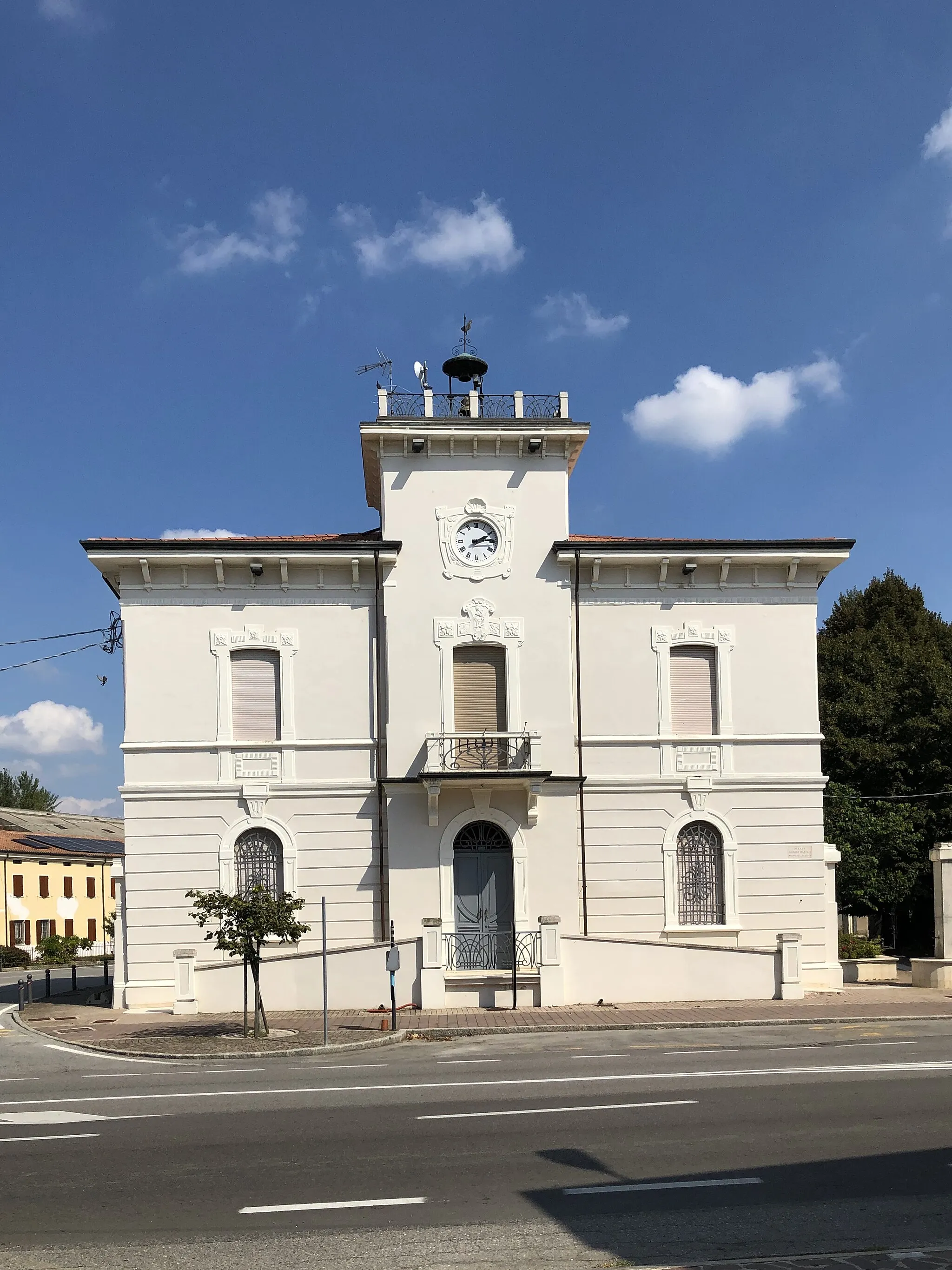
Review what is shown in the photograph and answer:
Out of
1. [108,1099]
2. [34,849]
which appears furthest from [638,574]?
[34,849]

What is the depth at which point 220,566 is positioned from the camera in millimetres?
23062

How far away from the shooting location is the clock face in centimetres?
2373

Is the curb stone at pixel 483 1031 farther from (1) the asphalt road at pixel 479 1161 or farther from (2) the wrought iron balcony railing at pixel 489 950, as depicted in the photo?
(2) the wrought iron balcony railing at pixel 489 950

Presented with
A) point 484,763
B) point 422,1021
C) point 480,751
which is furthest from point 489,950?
point 480,751

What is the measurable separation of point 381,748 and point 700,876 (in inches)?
281

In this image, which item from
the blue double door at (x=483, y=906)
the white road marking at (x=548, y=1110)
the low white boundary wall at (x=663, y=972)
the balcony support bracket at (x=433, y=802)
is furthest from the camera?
the blue double door at (x=483, y=906)

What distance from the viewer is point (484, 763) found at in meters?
22.5

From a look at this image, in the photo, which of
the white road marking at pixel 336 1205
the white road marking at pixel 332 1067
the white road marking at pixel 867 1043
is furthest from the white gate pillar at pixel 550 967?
the white road marking at pixel 336 1205

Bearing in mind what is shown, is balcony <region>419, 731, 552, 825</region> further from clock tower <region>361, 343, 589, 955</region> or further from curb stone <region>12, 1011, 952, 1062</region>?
curb stone <region>12, 1011, 952, 1062</region>

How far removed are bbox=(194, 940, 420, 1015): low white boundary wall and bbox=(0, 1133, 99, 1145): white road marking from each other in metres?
9.94

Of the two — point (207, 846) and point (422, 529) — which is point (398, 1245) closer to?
point (207, 846)

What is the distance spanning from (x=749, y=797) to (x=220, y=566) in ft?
39.2

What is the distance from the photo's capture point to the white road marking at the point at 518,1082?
42.7ft

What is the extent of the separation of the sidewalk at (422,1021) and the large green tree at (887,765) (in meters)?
10.4
